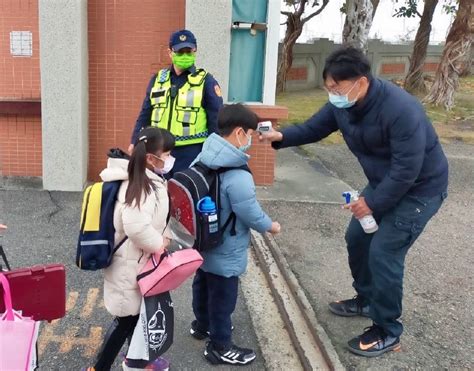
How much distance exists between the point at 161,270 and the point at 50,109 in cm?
431

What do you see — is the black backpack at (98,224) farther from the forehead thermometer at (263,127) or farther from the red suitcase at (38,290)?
the forehead thermometer at (263,127)

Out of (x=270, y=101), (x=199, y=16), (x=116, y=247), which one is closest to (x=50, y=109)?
(x=199, y=16)

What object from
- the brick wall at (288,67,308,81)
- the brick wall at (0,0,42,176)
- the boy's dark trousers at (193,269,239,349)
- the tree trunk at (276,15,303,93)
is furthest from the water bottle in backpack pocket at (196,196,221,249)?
the brick wall at (288,67,308,81)

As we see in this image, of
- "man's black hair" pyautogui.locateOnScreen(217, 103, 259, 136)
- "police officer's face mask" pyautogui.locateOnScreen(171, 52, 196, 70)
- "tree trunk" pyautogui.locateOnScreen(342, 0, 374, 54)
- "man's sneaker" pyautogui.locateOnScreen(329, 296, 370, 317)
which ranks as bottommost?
"man's sneaker" pyautogui.locateOnScreen(329, 296, 370, 317)

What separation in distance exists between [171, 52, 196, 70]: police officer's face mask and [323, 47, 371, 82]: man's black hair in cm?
181

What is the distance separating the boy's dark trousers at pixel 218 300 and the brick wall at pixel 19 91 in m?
4.20

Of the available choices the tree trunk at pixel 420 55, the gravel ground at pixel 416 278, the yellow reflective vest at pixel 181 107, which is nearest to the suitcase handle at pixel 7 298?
the gravel ground at pixel 416 278

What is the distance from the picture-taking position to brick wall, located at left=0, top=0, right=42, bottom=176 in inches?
259

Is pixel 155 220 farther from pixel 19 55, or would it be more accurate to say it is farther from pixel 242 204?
pixel 19 55

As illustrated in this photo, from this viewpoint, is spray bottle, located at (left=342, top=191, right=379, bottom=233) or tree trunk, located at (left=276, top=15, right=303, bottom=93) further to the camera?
tree trunk, located at (left=276, top=15, right=303, bottom=93)

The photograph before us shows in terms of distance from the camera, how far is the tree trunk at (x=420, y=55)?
1902 cm

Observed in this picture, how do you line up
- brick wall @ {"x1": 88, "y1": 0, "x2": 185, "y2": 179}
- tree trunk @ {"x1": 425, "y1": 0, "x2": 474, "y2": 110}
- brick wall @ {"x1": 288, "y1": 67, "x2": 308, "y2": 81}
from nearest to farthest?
1. brick wall @ {"x1": 88, "y1": 0, "x2": 185, "y2": 179}
2. tree trunk @ {"x1": 425, "y1": 0, "x2": 474, "y2": 110}
3. brick wall @ {"x1": 288, "y1": 67, "x2": 308, "y2": 81}

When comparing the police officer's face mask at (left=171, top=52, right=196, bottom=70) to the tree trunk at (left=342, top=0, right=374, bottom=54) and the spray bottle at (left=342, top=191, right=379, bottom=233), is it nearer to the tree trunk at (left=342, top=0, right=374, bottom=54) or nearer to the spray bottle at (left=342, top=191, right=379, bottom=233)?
the spray bottle at (left=342, top=191, right=379, bottom=233)

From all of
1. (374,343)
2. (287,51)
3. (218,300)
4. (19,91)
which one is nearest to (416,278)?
(374,343)
